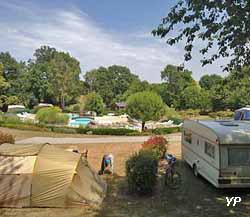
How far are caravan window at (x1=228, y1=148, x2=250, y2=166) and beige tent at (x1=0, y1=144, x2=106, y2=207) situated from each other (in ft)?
13.7

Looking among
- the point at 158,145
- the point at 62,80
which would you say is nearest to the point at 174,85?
the point at 62,80

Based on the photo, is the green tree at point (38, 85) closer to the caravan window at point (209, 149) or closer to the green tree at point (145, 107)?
the green tree at point (145, 107)

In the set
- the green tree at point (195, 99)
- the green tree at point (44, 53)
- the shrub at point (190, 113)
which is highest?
the green tree at point (44, 53)

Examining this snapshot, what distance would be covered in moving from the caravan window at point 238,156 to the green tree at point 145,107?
1020 inches

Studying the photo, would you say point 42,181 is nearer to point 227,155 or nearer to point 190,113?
point 227,155

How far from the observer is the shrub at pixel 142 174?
1118cm

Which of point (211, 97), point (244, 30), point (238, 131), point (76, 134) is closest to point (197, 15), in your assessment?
point (244, 30)

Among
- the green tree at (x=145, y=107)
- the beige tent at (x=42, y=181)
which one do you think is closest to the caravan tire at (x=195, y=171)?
the beige tent at (x=42, y=181)

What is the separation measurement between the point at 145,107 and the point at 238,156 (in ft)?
85.6

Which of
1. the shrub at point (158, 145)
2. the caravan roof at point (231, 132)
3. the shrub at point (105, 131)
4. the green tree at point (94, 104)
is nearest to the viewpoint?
the caravan roof at point (231, 132)

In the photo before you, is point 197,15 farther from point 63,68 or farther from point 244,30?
point 63,68

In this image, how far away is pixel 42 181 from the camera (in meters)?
10.2

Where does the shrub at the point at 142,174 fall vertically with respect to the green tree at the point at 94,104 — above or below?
below

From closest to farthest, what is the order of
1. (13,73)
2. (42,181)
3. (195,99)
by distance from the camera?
(42,181)
(195,99)
(13,73)
